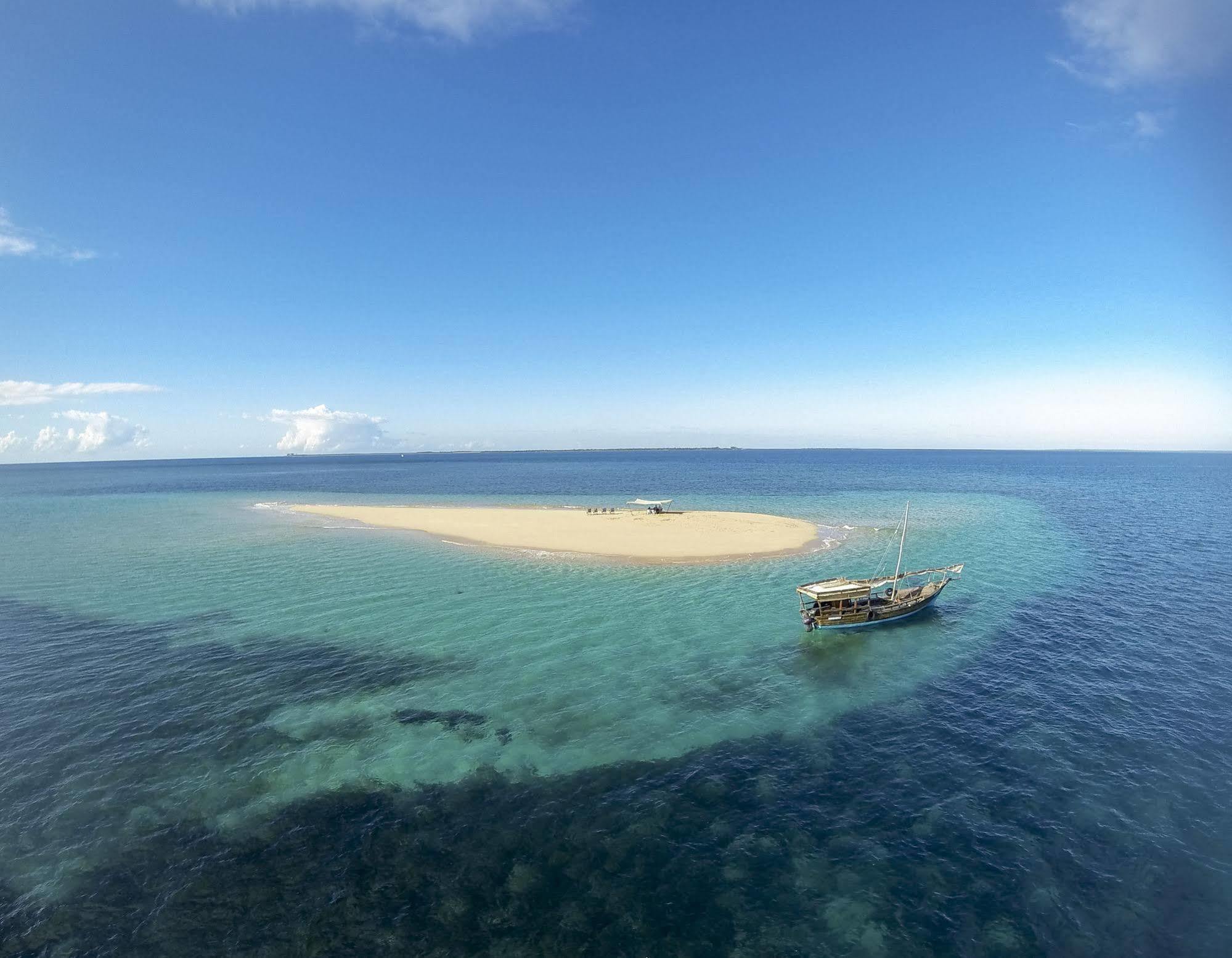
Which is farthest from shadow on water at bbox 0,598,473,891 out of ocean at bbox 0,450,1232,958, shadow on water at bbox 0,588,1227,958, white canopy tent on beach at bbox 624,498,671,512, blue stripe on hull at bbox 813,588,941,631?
→ white canopy tent on beach at bbox 624,498,671,512

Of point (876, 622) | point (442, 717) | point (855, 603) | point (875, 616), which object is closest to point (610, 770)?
point (442, 717)

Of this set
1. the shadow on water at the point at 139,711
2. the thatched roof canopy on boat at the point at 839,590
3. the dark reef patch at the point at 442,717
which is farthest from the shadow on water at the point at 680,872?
the thatched roof canopy on boat at the point at 839,590

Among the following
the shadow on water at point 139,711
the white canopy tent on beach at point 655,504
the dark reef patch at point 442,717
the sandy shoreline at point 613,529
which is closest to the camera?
the shadow on water at point 139,711

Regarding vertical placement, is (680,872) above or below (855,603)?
below

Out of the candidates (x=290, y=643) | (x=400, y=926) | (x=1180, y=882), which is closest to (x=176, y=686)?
(x=290, y=643)

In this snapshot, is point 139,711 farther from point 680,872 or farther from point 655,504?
point 655,504

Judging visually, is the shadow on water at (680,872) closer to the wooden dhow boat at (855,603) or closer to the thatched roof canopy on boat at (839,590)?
the wooden dhow boat at (855,603)
